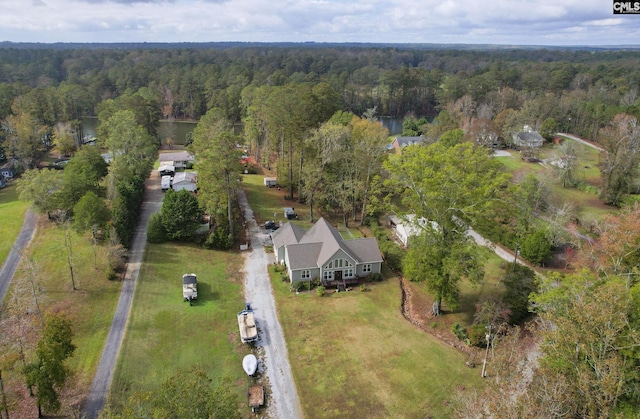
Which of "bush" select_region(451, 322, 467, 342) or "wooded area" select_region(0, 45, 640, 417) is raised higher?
"wooded area" select_region(0, 45, 640, 417)

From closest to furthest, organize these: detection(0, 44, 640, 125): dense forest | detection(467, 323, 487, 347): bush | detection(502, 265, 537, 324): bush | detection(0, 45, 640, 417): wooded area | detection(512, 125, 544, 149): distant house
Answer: detection(0, 45, 640, 417): wooded area
detection(467, 323, 487, 347): bush
detection(502, 265, 537, 324): bush
detection(512, 125, 544, 149): distant house
detection(0, 44, 640, 125): dense forest

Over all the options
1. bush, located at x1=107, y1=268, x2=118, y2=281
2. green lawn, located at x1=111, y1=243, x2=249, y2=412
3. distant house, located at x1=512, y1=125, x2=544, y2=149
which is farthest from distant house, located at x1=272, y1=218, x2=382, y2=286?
distant house, located at x1=512, y1=125, x2=544, y2=149

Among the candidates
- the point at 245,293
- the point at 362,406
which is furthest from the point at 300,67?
the point at 362,406

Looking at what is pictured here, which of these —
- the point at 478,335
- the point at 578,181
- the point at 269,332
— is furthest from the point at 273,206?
the point at 578,181

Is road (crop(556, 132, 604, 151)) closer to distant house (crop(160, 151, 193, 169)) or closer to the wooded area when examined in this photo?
the wooded area

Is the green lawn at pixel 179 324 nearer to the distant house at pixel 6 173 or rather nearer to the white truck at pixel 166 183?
the white truck at pixel 166 183

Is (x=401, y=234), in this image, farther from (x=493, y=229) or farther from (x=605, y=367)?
(x=605, y=367)

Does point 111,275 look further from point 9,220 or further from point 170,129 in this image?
point 170,129
